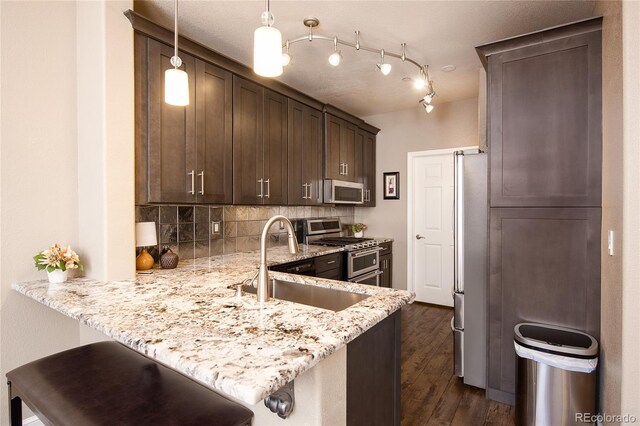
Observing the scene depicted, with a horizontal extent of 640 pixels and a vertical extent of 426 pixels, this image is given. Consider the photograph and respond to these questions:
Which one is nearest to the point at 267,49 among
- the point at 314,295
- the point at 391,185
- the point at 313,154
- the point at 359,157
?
the point at 314,295

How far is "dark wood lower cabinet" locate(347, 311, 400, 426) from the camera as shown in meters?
1.26

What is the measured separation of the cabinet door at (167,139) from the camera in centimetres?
212

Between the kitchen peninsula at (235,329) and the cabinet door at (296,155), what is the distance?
1632mm

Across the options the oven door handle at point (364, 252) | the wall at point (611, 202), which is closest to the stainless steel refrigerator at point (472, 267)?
the wall at point (611, 202)

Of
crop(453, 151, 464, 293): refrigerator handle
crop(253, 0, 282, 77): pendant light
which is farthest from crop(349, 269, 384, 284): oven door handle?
crop(253, 0, 282, 77): pendant light

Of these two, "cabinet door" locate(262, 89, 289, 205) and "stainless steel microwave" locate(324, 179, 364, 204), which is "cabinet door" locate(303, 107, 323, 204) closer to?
"stainless steel microwave" locate(324, 179, 364, 204)

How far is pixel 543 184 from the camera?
2.15 metres

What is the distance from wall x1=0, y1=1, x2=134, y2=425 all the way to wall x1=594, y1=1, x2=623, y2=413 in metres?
2.54

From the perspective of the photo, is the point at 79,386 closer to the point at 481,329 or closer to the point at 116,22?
the point at 116,22

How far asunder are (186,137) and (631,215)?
2.46m

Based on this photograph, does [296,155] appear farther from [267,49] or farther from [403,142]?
[267,49]

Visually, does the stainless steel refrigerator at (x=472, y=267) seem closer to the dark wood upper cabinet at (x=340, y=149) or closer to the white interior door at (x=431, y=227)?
the dark wood upper cabinet at (x=340, y=149)

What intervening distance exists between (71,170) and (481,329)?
2977mm

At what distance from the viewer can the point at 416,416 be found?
6.97 ft
